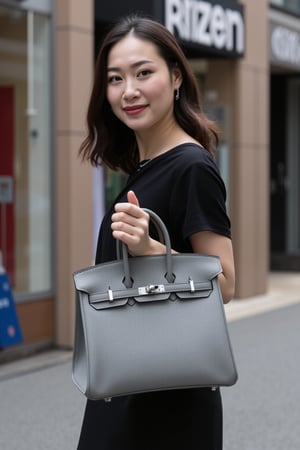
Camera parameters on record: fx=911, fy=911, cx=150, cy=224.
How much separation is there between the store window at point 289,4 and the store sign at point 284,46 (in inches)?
16.6

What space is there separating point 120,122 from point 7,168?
6021 mm

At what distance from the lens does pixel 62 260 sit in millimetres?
8469

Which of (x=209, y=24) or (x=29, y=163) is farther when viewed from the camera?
(x=209, y=24)

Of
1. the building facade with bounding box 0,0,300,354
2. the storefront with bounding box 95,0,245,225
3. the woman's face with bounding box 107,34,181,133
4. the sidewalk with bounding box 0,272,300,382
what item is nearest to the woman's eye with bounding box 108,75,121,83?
the woman's face with bounding box 107,34,181,133

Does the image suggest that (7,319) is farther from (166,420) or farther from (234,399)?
(166,420)

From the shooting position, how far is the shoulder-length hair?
2.25 meters

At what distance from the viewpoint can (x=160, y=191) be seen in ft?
7.11

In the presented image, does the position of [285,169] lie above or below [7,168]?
above

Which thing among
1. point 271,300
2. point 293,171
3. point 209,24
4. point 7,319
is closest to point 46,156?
point 7,319

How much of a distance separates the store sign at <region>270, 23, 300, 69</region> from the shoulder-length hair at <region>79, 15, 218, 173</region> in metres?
10.9

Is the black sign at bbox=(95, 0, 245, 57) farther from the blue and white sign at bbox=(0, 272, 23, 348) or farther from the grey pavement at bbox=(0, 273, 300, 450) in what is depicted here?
the grey pavement at bbox=(0, 273, 300, 450)

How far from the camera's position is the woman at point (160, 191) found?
2.10m

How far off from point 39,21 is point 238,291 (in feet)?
16.5

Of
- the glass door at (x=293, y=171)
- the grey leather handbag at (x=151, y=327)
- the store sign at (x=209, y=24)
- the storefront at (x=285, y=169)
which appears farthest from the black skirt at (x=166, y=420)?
the glass door at (x=293, y=171)
